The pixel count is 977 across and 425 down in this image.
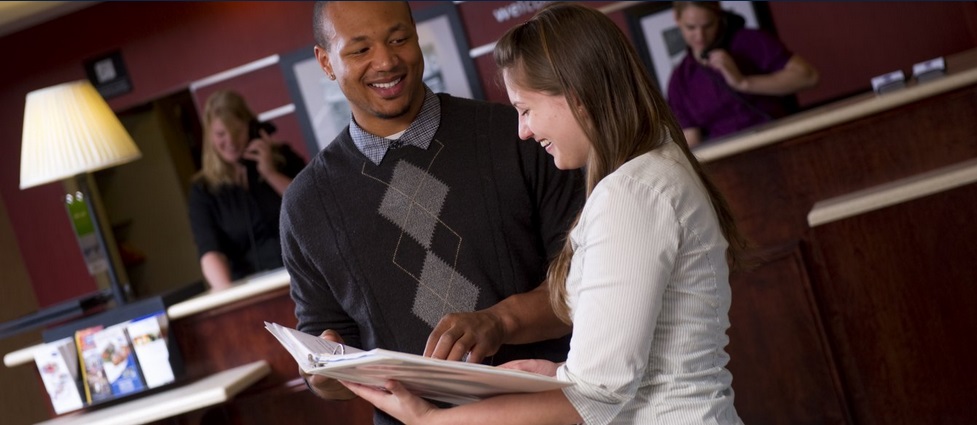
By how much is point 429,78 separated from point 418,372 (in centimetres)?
530

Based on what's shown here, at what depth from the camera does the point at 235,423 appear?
10.5ft

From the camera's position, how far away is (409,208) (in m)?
1.84

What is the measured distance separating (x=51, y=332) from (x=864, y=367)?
228 centimetres

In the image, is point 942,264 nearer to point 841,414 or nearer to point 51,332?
point 841,414

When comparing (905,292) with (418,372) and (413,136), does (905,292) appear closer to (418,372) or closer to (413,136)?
(413,136)

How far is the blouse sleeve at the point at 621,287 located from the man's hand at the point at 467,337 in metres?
0.27

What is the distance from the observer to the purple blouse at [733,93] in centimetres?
424

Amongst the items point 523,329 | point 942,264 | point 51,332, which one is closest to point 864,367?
point 942,264

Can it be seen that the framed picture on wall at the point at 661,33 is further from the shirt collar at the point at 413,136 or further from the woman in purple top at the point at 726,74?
the shirt collar at the point at 413,136

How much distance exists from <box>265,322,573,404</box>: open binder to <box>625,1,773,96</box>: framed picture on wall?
467cm

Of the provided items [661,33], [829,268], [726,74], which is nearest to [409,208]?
[829,268]

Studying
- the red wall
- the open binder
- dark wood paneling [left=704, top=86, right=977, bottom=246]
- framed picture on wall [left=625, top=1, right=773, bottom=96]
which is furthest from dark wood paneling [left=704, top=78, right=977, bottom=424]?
the red wall

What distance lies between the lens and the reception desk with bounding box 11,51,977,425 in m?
2.73

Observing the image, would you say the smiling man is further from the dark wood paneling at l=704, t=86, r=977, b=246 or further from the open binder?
the dark wood paneling at l=704, t=86, r=977, b=246
